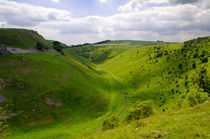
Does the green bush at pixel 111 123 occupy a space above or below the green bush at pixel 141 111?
below

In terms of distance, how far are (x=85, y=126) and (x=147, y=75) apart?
94599 millimetres

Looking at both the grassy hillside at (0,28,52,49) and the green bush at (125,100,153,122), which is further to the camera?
the grassy hillside at (0,28,52,49)

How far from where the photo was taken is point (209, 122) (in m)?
19.3

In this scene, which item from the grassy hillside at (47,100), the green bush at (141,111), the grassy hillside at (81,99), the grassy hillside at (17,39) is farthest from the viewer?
the grassy hillside at (17,39)

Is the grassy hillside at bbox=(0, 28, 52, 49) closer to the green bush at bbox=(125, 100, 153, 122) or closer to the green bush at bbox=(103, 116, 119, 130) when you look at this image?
the green bush at bbox=(103, 116, 119, 130)

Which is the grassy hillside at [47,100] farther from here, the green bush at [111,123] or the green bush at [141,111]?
the green bush at [141,111]

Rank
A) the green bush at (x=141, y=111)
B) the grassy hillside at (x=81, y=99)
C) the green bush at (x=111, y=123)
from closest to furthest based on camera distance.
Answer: the grassy hillside at (x=81, y=99), the green bush at (x=111, y=123), the green bush at (x=141, y=111)

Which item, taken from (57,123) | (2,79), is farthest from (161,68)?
(2,79)

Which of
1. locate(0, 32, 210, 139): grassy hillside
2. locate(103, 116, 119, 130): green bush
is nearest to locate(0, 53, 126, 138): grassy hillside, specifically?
locate(0, 32, 210, 139): grassy hillside

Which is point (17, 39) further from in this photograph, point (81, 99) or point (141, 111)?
point (141, 111)

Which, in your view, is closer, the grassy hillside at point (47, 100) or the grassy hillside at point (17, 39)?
the grassy hillside at point (47, 100)

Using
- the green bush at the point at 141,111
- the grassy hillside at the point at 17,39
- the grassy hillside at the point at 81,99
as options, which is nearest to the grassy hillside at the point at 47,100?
the grassy hillside at the point at 81,99

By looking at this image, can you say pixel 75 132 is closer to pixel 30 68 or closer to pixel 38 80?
pixel 38 80

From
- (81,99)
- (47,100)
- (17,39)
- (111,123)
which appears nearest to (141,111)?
(111,123)
